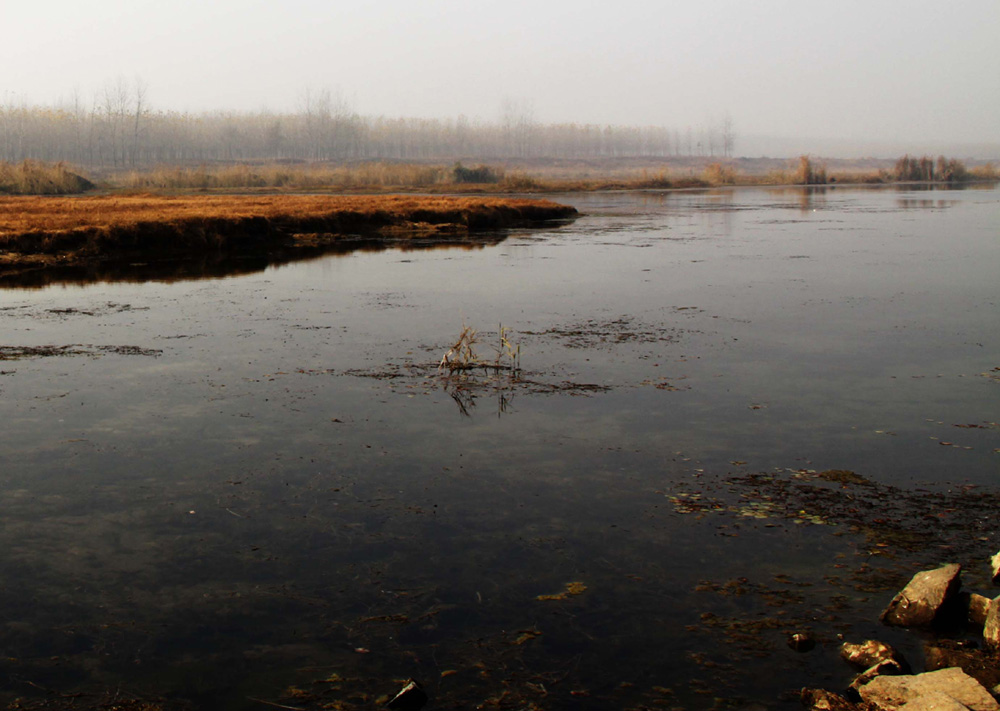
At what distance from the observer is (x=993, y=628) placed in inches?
203

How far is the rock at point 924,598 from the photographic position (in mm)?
5414

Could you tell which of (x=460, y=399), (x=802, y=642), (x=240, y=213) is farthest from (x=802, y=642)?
(x=240, y=213)

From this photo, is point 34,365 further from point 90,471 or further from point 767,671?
point 767,671

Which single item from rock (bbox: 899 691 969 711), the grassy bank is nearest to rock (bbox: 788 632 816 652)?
rock (bbox: 899 691 969 711)

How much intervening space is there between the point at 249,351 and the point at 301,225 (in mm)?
22601

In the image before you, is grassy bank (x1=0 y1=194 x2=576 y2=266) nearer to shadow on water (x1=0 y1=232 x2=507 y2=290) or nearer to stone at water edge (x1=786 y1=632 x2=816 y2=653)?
shadow on water (x1=0 y1=232 x2=507 y2=290)

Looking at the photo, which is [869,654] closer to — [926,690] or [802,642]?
[802,642]

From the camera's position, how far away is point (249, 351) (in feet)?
43.6

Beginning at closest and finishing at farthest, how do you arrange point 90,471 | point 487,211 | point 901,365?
point 90,471
point 901,365
point 487,211

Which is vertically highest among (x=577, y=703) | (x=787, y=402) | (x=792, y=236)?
(x=792, y=236)

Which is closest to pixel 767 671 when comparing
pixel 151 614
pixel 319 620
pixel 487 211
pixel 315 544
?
pixel 319 620

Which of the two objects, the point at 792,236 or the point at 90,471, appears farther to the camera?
the point at 792,236

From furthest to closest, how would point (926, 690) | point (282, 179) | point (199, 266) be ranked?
point (282, 179) → point (199, 266) → point (926, 690)

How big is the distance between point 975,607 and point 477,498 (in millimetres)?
3868
